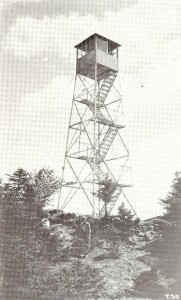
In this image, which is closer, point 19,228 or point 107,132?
point 19,228

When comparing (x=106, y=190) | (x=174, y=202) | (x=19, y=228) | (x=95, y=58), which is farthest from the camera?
(x=95, y=58)

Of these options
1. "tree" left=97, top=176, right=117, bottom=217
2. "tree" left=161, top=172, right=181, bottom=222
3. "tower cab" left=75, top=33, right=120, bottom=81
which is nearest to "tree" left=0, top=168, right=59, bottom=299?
"tree" left=97, top=176, right=117, bottom=217

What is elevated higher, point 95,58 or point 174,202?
point 95,58

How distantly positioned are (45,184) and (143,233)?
39.2 ft

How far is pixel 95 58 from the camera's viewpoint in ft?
66.6

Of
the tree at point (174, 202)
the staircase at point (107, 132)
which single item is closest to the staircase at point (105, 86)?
the staircase at point (107, 132)

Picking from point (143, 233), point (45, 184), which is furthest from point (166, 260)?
point (45, 184)

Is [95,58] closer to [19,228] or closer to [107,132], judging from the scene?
[107,132]

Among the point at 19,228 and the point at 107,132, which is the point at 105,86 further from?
the point at 19,228

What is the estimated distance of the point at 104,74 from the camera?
2203cm

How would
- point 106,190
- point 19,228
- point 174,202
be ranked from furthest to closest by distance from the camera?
point 106,190, point 174,202, point 19,228

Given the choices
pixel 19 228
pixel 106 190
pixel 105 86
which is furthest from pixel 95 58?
pixel 19 228

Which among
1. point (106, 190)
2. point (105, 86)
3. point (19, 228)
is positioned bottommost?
point (19, 228)

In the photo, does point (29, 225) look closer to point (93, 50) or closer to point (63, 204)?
point (63, 204)
